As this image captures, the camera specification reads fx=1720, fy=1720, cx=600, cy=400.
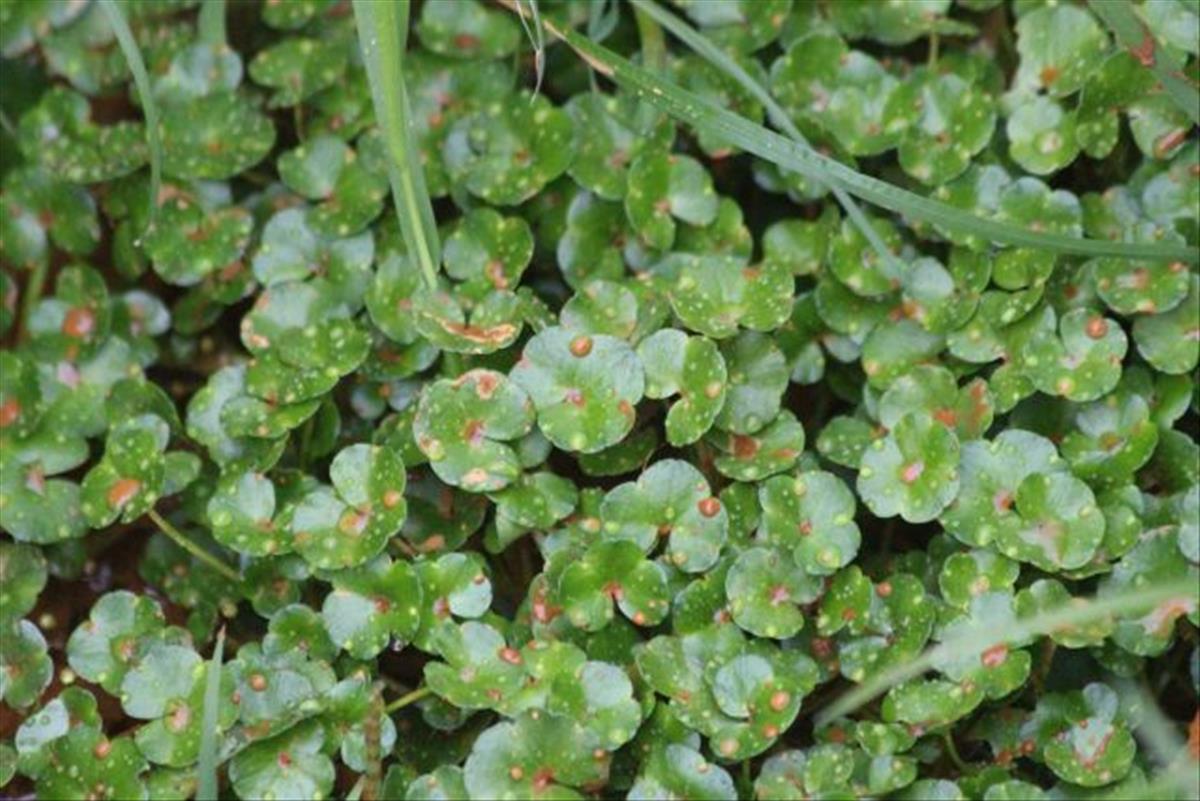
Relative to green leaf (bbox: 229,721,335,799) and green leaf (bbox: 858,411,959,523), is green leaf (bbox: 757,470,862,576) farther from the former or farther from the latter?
green leaf (bbox: 229,721,335,799)

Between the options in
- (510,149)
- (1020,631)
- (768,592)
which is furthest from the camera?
(510,149)

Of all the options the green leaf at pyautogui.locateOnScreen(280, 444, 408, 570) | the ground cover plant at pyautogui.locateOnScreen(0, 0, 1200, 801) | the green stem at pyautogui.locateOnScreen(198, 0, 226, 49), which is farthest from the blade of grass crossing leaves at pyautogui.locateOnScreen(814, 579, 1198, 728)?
the green stem at pyautogui.locateOnScreen(198, 0, 226, 49)

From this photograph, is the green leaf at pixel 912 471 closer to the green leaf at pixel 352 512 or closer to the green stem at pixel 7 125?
the green leaf at pixel 352 512

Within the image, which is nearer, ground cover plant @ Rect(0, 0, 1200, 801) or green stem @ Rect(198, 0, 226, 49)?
ground cover plant @ Rect(0, 0, 1200, 801)

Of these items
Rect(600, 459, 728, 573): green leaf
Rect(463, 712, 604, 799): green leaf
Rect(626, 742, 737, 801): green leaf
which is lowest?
Rect(626, 742, 737, 801): green leaf

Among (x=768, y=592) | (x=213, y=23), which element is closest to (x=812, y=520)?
(x=768, y=592)

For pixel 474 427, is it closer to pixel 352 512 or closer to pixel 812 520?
pixel 352 512
